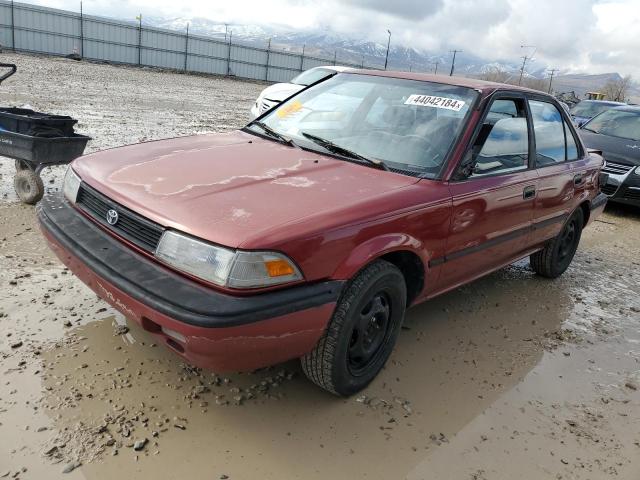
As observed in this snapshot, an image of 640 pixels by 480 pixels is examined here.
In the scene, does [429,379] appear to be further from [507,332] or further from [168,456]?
[168,456]

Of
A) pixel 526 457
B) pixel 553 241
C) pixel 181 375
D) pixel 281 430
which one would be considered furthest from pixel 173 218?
pixel 553 241

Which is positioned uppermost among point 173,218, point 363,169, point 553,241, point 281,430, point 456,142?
point 456,142

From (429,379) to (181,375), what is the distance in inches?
55.9

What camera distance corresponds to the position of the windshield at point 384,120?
3201 mm

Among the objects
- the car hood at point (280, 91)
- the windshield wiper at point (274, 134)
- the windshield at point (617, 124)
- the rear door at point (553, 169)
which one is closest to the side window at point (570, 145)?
the rear door at point (553, 169)

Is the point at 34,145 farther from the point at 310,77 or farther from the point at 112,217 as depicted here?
the point at 310,77

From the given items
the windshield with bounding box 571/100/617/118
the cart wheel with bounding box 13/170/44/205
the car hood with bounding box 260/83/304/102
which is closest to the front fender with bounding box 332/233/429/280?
the cart wheel with bounding box 13/170/44/205

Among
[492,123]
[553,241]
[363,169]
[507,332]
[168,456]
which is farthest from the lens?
[553,241]

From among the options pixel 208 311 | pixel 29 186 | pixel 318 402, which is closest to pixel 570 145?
pixel 318 402

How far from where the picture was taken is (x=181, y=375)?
2.84m

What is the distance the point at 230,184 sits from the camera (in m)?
2.68

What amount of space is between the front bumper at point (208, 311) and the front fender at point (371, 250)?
0.26 feet

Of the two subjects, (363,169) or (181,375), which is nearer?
(181,375)

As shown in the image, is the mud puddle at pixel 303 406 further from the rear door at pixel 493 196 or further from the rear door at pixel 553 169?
the rear door at pixel 553 169
